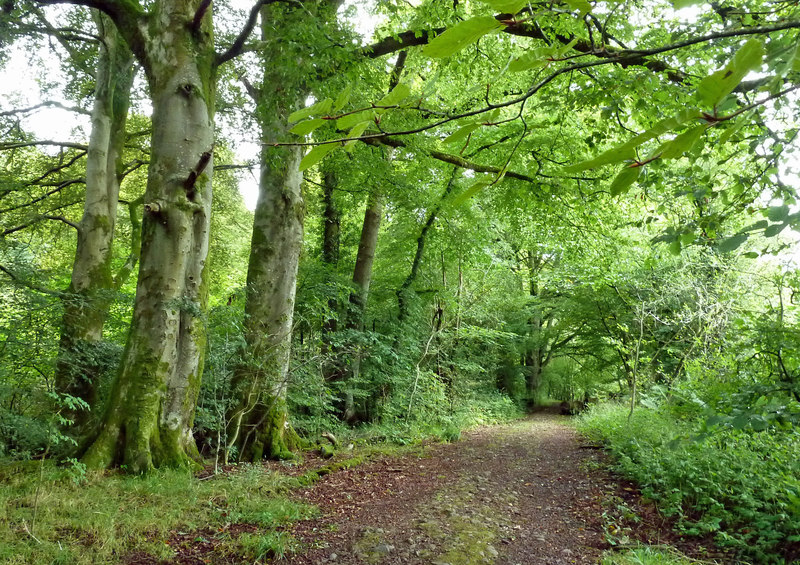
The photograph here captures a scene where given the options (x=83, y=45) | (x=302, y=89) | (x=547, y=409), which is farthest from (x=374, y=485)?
(x=547, y=409)

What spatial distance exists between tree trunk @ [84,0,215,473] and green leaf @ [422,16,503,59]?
4.72 metres

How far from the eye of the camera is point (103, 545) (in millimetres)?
3180

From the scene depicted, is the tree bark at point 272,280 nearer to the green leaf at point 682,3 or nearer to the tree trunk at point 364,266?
the tree trunk at point 364,266

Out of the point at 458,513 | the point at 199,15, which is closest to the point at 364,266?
the point at 199,15

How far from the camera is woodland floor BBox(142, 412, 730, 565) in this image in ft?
12.1

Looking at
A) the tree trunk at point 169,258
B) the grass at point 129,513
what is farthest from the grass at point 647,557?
the tree trunk at point 169,258

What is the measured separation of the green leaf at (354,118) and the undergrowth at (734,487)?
9.75ft

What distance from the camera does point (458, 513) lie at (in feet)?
15.3

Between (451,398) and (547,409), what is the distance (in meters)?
8.90

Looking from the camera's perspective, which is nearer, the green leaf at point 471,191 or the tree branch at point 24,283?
the green leaf at point 471,191

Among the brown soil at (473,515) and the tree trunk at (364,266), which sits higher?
the tree trunk at (364,266)

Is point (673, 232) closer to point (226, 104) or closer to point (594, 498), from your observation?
point (594, 498)

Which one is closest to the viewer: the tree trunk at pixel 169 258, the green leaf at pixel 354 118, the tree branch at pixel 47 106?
the green leaf at pixel 354 118

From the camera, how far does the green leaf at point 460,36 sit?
59cm
